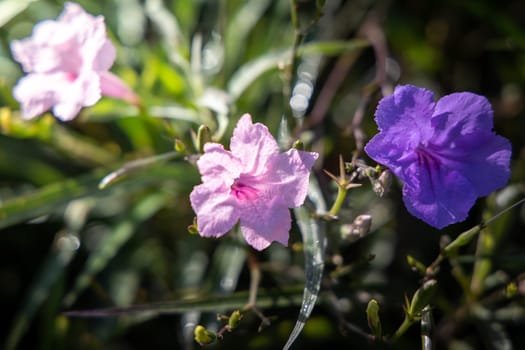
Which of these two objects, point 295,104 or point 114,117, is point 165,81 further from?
point 295,104

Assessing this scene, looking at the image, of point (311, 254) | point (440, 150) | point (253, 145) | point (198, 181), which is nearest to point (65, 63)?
point (198, 181)

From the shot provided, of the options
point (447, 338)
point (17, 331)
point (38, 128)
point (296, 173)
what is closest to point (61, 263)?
point (17, 331)

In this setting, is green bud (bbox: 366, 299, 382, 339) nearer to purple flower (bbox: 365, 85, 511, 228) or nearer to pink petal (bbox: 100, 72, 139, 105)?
purple flower (bbox: 365, 85, 511, 228)

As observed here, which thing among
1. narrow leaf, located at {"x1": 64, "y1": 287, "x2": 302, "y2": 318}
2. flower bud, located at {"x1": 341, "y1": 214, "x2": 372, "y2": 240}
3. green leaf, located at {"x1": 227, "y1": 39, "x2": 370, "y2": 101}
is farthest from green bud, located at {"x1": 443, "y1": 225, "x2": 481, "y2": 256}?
green leaf, located at {"x1": 227, "y1": 39, "x2": 370, "y2": 101}

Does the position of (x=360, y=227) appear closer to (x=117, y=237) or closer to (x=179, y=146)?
(x=179, y=146)

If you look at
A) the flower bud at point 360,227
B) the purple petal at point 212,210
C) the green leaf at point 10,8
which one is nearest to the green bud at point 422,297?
the flower bud at point 360,227
